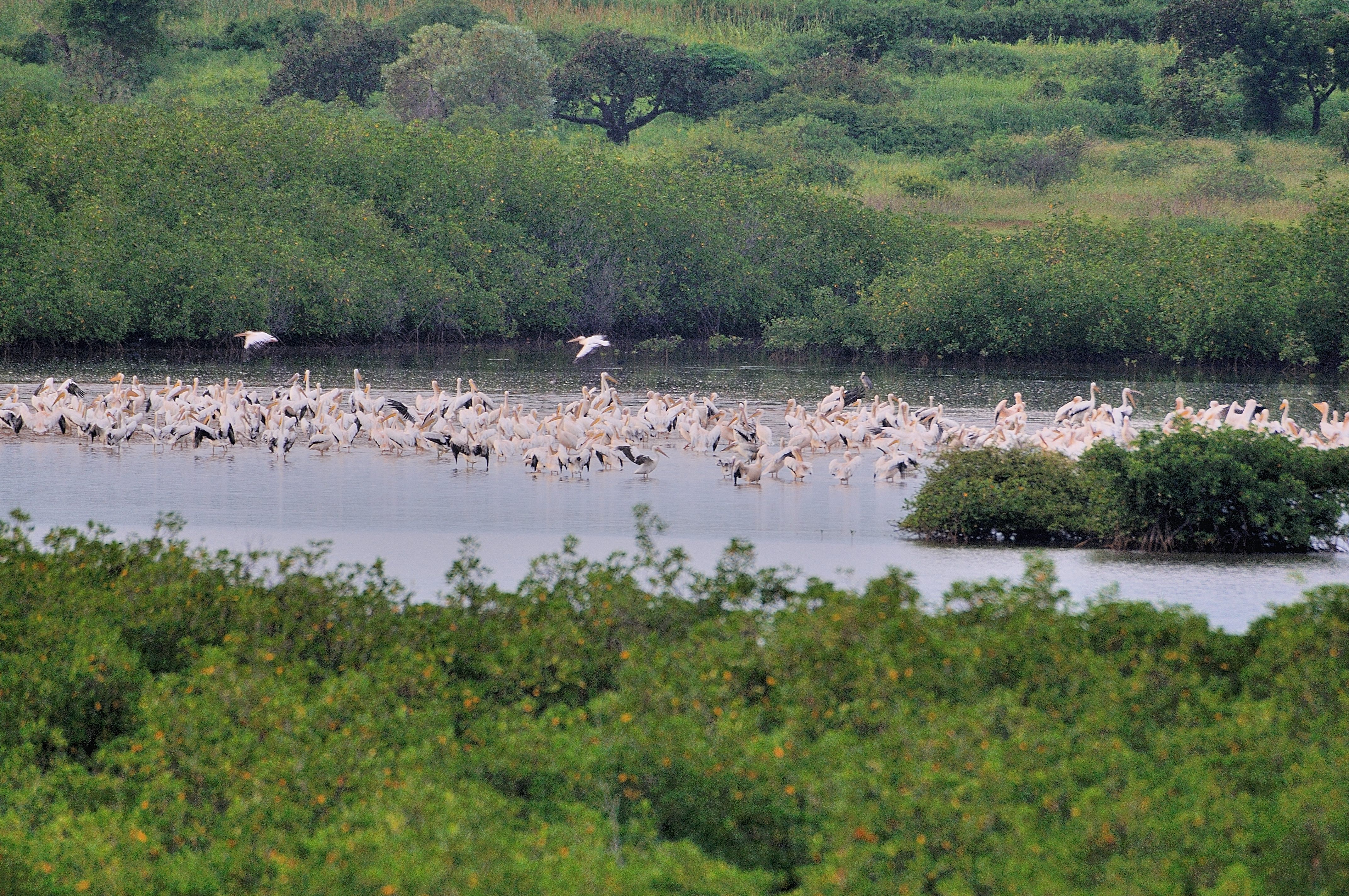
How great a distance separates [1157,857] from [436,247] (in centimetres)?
3910

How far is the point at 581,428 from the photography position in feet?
57.2

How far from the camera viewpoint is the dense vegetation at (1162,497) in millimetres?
11633

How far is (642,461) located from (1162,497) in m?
6.27

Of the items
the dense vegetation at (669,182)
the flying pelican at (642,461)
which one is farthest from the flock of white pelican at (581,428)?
the dense vegetation at (669,182)

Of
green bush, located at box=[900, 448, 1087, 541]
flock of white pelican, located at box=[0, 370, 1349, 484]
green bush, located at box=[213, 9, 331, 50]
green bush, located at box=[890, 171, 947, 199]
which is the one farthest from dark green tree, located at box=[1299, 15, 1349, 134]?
green bush, located at box=[900, 448, 1087, 541]

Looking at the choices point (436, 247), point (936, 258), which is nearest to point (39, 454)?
point (436, 247)

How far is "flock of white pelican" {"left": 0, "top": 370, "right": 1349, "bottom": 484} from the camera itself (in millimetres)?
16609

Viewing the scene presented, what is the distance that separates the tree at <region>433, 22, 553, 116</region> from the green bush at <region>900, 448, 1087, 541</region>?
154ft

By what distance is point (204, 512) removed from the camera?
44.8ft

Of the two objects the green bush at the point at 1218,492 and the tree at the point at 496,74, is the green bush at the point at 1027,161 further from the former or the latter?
the green bush at the point at 1218,492

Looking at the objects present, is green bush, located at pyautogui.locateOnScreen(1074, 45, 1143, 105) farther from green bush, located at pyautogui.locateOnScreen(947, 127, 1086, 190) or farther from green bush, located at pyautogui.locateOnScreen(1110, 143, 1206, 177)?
green bush, located at pyautogui.locateOnScreen(1110, 143, 1206, 177)

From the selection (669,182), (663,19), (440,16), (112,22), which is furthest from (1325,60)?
(112,22)

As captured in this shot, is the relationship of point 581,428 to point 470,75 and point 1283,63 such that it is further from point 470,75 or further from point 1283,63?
point 1283,63

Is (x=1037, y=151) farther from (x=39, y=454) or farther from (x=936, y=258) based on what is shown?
(x=39, y=454)
